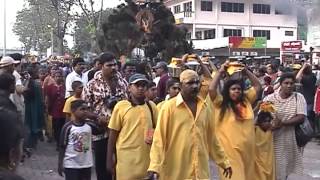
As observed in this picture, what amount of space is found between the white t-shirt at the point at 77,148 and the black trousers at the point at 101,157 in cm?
20


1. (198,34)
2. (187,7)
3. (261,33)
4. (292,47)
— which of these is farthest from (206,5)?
(292,47)

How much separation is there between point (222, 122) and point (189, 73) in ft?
4.58

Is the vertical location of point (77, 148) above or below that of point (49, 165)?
above

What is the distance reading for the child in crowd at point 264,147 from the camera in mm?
6762

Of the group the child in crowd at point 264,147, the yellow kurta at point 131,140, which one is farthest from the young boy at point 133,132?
the child in crowd at point 264,147

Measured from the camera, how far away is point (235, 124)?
639 cm

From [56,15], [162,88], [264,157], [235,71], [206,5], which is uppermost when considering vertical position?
[206,5]

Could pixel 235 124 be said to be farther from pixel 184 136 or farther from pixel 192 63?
pixel 184 136

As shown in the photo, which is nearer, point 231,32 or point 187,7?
point 187,7

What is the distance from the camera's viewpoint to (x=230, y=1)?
5912 cm

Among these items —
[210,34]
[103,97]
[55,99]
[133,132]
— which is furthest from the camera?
[210,34]

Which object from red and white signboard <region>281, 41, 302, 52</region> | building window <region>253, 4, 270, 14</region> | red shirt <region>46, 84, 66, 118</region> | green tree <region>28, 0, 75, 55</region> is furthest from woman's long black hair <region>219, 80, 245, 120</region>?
building window <region>253, 4, 270, 14</region>

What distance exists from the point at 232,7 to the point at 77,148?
178 ft

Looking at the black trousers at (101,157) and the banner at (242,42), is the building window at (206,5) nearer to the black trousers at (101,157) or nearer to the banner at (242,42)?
the banner at (242,42)
